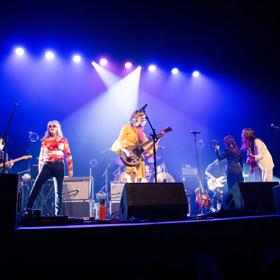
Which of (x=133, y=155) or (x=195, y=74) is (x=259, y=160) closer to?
(x=133, y=155)

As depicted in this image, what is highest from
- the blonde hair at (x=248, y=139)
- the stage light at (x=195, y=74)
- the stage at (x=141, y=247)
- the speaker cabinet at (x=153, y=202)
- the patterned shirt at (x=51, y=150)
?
the stage light at (x=195, y=74)

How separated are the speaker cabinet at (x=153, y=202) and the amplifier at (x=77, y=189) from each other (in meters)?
4.52

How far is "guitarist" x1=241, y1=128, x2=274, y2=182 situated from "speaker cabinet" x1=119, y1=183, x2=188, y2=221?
4.77 meters

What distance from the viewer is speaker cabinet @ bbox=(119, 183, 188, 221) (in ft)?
9.83

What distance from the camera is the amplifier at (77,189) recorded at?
7.53 meters

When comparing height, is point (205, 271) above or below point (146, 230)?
below

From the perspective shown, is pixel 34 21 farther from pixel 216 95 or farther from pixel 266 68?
pixel 266 68

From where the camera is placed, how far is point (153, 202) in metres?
3.06

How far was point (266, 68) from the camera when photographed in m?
Answer: 11.3

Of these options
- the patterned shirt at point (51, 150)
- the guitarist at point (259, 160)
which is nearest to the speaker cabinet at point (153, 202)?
the patterned shirt at point (51, 150)

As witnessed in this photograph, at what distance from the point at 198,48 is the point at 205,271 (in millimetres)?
9745

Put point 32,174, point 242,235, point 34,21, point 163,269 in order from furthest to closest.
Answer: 1. point 34,21
2. point 32,174
3. point 163,269
4. point 242,235

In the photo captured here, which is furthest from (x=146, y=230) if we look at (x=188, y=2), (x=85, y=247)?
(x=188, y=2)

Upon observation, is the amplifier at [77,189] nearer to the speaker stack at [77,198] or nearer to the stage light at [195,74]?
the speaker stack at [77,198]
